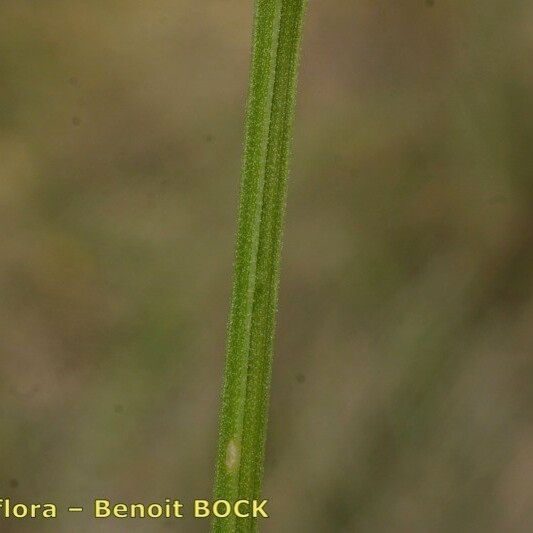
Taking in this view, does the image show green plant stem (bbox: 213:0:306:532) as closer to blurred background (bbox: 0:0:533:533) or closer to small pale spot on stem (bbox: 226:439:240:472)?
small pale spot on stem (bbox: 226:439:240:472)

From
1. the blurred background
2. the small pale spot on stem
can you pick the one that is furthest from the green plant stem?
the blurred background

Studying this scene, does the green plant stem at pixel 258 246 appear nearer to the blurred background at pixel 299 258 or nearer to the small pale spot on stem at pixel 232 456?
the small pale spot on stem at pixel 232 456

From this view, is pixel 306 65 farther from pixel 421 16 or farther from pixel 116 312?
pixel 116 312

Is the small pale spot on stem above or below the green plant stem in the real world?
below

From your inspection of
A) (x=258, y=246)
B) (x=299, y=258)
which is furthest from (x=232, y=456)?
(x=299, y=258)

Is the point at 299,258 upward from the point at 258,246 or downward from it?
downward

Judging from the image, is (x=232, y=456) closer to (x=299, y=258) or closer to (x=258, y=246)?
(x=258, y=246)

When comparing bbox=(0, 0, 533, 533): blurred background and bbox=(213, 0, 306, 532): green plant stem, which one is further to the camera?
bbox=(0, 0, 533, 533): blurred background

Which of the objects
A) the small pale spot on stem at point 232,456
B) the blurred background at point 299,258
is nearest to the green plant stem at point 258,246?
the small pale spot on stem at point 232,456
